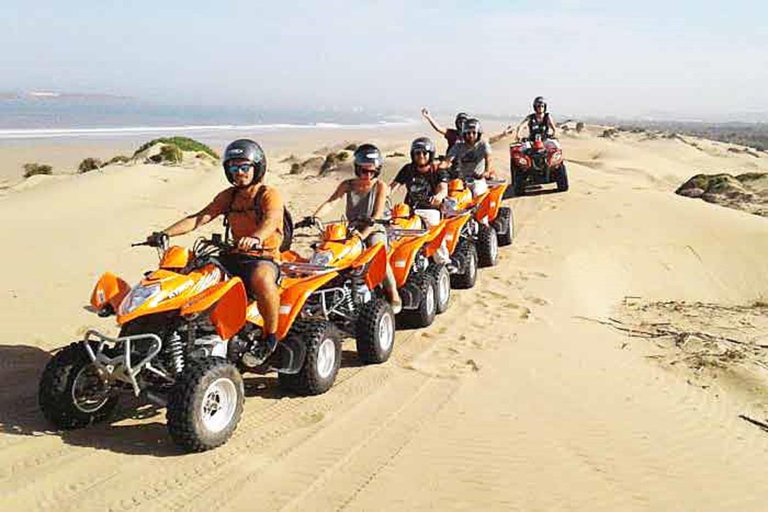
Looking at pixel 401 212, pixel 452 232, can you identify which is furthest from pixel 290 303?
pixel 452 232

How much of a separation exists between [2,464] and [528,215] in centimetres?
1153

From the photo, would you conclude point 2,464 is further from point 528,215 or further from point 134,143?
point 134,143

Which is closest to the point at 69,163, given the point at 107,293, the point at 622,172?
the point at 622,172

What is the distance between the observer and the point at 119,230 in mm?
12344

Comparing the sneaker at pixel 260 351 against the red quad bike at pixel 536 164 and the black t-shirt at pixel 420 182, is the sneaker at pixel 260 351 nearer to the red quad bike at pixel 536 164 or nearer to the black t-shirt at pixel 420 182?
the black t-shirt at pixel 420 182

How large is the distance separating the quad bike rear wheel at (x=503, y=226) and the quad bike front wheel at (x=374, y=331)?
5.75m

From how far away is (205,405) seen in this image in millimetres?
4504

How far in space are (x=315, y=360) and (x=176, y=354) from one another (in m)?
1.12

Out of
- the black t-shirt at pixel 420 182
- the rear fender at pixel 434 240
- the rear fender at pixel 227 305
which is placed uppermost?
the black t-shirt at pixel 420 182

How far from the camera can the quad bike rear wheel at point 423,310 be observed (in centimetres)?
746

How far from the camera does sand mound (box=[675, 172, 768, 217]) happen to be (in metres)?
18.8

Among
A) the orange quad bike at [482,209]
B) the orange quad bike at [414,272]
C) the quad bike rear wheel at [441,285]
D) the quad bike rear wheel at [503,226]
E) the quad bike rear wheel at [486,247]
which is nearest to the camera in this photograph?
the orange quad bike at [414,272]

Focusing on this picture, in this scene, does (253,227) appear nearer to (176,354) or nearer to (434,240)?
(176,354)

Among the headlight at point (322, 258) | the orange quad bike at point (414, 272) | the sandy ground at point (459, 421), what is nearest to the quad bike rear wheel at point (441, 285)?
the orange quad bike at point (414, 272)
